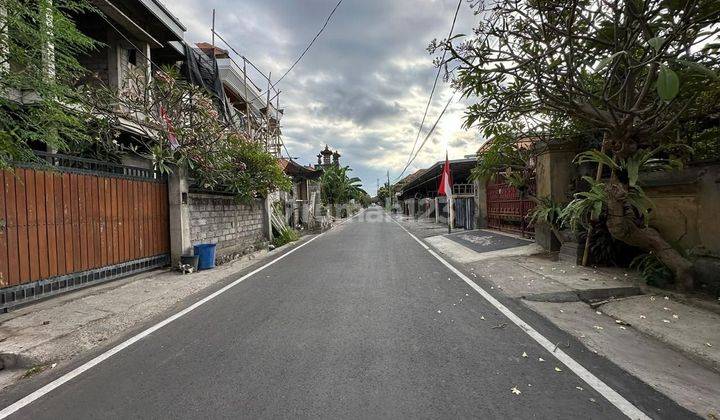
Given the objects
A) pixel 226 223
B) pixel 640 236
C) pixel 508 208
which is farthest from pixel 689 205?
pixel 226 223

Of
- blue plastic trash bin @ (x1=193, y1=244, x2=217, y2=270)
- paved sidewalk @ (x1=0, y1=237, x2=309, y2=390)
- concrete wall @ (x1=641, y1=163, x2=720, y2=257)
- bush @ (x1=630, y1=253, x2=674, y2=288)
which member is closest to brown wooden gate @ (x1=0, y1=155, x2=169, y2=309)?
paved sidewalk @ (x1=0, y1=237, x2=309, y2=390)

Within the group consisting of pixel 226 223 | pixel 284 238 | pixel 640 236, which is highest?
pixel 226 223

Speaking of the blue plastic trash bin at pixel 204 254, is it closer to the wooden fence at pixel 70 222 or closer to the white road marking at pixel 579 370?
the wooden fence at pixel 70 222

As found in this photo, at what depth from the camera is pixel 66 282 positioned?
18.5 feet

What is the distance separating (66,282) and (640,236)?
9.54m

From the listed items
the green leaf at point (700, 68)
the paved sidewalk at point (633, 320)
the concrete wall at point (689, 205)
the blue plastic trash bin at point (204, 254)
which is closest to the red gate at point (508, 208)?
the paved sidewalk at point (633, 320)

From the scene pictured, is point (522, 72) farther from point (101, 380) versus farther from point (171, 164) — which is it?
point (171, 164)

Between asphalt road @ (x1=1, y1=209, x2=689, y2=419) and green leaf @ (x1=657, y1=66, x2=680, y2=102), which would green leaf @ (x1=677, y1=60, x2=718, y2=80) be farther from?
asphalt road @ (x1=1, y1=209, x2=689, y2=419)

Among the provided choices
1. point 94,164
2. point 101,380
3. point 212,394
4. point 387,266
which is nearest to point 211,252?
point 94,164

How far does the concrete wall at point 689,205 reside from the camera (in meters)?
5.09

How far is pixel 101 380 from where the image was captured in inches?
118

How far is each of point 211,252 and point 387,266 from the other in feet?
14.6

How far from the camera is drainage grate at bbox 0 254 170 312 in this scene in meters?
4.80

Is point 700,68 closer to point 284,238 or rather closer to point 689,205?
point 689,205
